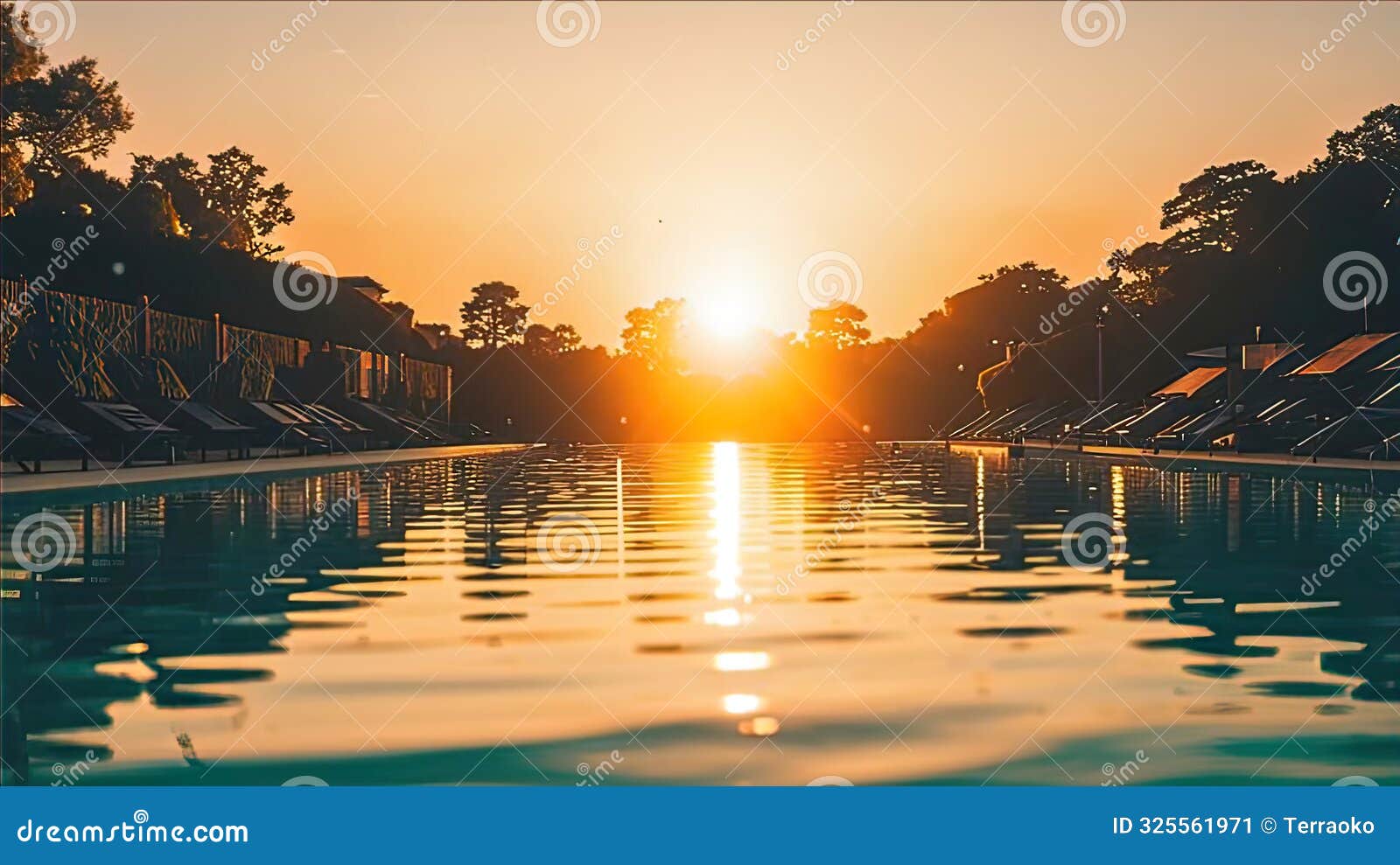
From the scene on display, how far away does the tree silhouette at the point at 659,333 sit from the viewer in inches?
5502

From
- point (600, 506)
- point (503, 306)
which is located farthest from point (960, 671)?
point (503, 306)

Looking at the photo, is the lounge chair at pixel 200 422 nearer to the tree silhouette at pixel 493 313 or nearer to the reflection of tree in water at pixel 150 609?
the reflection of tree in water at pixel 150 609

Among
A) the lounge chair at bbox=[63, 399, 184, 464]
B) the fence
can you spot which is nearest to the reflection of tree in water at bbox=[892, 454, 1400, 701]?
the lounge chair at bbox=[63, 399, 184, 464]

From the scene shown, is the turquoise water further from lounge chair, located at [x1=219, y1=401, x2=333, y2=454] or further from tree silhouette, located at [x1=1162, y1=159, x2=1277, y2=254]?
tree silhouette, located at [x1=1162, y1=159, x2=1277, y2=254]

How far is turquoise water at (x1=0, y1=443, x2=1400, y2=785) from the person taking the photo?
21.7ft

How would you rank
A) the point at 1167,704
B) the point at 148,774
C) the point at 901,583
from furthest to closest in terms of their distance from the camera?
the point at 901,583
the point at 1167,704
the point at 148,774

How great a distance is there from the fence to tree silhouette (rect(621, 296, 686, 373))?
246ft

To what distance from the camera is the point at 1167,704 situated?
776 cm

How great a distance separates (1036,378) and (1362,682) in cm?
8135

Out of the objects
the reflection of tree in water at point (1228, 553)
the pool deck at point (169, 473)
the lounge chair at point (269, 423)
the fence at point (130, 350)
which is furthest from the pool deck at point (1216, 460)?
the fence at point (130, 350)

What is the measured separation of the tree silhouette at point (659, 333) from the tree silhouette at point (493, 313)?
59.6 ft

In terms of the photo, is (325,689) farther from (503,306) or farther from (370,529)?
(503,306)

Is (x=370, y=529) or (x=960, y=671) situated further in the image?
(x=370, y=529)

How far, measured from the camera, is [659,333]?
461 feet
